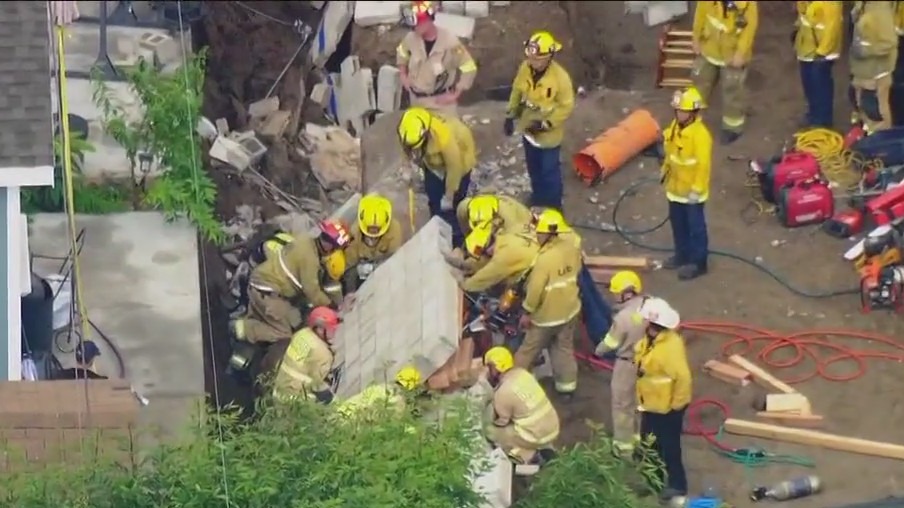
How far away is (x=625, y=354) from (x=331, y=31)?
783 centimetres

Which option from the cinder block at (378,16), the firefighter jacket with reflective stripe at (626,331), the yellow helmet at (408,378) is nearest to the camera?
the yellow helmet at (408,378)

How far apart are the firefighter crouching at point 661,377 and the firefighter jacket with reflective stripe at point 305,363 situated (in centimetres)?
233

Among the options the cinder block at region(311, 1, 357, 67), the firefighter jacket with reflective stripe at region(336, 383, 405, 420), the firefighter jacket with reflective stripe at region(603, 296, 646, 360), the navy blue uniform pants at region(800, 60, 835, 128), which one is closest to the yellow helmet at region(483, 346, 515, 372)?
the firefighter jacket with reflective stripe at region(336, 383, 405, 420)

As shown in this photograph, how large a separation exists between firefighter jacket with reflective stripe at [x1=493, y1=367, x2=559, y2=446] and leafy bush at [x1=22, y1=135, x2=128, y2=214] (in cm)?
466

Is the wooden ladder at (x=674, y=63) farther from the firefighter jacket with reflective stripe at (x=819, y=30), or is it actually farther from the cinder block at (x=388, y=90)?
the cinder block at (x=388, y=90)

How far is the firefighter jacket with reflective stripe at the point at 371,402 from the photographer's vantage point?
13758 mm

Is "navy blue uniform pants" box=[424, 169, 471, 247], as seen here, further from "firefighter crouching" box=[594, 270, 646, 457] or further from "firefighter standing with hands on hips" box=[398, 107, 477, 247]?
"firefighter crouching" box=[594, 270, 646, 457]

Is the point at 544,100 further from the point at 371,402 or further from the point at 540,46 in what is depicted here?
the point at 371,402

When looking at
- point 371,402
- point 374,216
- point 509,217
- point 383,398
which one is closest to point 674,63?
point 509,217

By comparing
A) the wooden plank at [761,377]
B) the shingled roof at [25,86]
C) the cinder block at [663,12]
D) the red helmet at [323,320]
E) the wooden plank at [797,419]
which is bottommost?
the wooden plank at [797,419]

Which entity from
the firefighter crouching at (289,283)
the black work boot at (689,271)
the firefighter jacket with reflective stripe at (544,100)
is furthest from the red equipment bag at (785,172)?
the firefighter crouching at (289,283)

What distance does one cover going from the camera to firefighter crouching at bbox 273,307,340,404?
15.7 meters

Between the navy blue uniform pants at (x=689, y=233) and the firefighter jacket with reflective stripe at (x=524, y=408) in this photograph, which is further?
the navy blue uniform pants at (x=689, y=233)

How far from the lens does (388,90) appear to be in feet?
69.9
